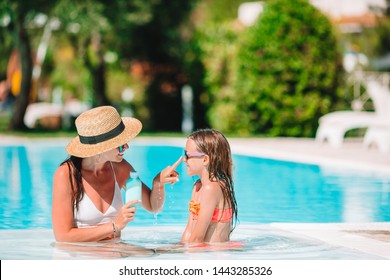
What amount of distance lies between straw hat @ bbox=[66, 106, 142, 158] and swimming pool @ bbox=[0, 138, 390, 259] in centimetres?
95

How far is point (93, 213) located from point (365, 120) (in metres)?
14.6

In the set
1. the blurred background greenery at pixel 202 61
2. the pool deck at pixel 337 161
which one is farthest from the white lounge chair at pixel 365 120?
the blurred background greenery at pixel 202 61

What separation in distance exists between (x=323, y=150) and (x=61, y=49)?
25.7 meters

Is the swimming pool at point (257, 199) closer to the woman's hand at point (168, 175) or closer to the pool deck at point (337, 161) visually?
the pool deck at point (337, 161)

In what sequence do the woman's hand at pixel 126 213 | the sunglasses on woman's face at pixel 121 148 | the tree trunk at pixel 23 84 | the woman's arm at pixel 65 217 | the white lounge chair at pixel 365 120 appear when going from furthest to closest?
the tree trunk at pixel 23 84 < the white lounge chair at pixel 365 120 < the sunglasses on woman's face at pixel 121 148 < the woman's arm at pixel 65 217 < the woman's hand at pixel 126 213

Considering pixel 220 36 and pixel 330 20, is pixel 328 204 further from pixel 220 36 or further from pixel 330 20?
pixel 220 36

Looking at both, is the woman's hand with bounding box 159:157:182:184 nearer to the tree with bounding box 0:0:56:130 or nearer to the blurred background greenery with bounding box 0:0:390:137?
the blurred background greenery with bounding box 0:0:390:137

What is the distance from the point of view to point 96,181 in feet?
20.6

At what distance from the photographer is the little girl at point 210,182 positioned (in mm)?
6578

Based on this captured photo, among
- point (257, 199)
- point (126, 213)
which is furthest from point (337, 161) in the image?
point (126, 213)

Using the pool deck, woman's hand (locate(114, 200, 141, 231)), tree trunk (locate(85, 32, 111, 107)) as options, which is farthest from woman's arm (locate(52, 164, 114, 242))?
tree trunk (locate(85, 32, 111, 107))

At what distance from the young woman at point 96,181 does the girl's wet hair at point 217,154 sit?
16.4 inches

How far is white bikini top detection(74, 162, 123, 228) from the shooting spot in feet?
20.3

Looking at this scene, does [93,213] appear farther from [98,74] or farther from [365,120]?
[98,74]
